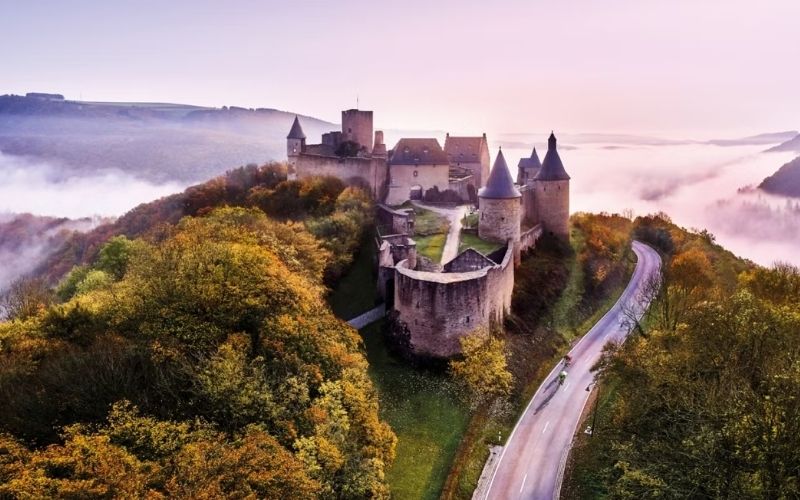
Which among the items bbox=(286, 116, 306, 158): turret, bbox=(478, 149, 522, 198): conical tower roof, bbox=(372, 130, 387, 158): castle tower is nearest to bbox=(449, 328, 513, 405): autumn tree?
bbox=(478, 149, 522, 198): conical tower roof

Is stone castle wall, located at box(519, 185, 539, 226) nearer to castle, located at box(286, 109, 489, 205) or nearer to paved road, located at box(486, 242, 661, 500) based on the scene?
castle, located at box(286, 109, 489, 205)

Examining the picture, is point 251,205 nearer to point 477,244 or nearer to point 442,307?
point 477,244

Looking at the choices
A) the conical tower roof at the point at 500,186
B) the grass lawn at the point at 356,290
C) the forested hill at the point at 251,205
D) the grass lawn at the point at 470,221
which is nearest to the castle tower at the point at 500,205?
the conical tower roof at the point at 500,186

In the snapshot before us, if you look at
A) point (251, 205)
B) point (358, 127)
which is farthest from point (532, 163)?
point (251, 205)

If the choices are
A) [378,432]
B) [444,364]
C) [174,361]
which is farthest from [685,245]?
[174,361]

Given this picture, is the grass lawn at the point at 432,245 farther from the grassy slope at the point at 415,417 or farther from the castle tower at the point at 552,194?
the castle tower at the point at 552,194

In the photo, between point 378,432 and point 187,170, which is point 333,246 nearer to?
point 378,432
